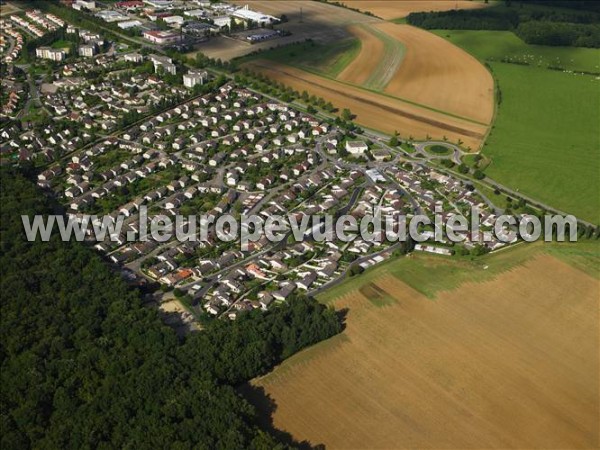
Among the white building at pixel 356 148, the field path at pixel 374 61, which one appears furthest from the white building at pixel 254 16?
the white building at pixel 356 148

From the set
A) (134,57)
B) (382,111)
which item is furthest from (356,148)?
(134,57)

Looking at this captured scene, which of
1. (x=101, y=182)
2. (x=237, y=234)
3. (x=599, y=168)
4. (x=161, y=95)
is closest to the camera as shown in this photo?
(x=237, y=234)

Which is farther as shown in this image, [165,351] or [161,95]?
[161,95]

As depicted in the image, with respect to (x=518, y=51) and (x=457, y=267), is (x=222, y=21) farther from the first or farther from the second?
(x=457, y=267)

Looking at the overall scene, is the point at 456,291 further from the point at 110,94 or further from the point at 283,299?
the point at 110,94

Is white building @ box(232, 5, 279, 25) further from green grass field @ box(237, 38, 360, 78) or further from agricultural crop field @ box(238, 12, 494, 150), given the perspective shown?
agricultural crop field @ box(238, 12, 494, 150)

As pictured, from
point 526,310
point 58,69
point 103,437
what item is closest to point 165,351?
point 103,437
